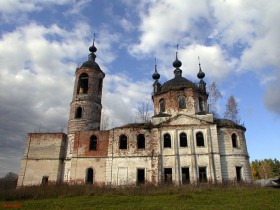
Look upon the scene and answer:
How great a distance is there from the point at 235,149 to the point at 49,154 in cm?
1580

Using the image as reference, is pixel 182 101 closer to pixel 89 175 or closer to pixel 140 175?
pixel 140 175

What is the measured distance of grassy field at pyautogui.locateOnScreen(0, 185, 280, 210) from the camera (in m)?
10.7

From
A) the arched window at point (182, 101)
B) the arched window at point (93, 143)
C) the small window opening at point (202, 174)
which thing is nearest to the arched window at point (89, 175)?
the arched window at point (93, 143)

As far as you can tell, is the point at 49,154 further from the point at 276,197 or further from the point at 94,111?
the point at 276,197

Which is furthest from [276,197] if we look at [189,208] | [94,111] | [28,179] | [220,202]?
[28,179]

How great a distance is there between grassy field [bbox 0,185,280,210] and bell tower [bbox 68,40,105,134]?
8.70 metres

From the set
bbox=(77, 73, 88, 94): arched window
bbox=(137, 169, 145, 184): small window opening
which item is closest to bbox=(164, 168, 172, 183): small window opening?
bbox=(137, 169, 145, 184): small window opening

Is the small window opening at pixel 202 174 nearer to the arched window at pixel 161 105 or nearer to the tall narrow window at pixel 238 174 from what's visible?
the tall narrow window at pixel 238 174

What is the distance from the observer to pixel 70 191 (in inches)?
617

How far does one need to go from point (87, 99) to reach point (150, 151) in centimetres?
818

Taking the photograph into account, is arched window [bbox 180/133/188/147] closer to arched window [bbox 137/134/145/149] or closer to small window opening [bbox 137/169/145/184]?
arched window [bbox 137/134/145/149]

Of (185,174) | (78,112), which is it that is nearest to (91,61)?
(78,112)

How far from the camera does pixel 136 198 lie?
42.2 ft

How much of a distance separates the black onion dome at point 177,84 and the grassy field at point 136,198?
443 inches
